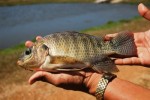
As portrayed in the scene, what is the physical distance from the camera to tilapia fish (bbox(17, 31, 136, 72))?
4.54 m

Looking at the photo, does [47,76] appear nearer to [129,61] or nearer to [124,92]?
[124,92]

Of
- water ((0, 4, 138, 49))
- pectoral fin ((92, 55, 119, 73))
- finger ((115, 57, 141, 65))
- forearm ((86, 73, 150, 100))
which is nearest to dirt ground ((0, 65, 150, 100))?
finger ((115, 57, 141, 65))

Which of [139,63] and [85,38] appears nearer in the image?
[85,38]

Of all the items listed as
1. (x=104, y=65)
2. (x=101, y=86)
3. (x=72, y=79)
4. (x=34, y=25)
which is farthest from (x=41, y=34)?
(x=101, y=86)

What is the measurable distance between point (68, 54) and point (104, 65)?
624mm

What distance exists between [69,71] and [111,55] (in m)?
1.02

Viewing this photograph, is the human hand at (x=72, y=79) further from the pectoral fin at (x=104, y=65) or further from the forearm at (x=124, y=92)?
the forearm at (x=124, y=92)

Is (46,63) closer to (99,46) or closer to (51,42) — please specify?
(51,42)

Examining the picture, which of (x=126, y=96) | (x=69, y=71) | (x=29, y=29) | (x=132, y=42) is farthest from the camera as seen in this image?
(x=29, y=29)

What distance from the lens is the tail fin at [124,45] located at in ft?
17.1

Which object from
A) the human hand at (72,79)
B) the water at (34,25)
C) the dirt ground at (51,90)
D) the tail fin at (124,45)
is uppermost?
the tail fin at (124,45)

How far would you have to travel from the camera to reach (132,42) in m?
5.34

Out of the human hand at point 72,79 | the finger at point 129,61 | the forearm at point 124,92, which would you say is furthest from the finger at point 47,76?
the finger at point 129,61

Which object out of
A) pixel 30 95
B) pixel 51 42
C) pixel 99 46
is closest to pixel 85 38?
pixel 99 46
